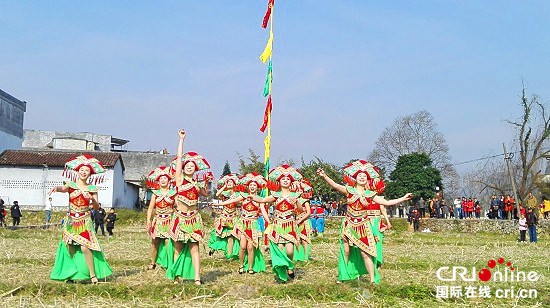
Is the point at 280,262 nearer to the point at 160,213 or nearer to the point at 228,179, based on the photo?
the point at 160,213

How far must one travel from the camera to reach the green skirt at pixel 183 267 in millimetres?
10938

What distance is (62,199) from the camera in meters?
43.5

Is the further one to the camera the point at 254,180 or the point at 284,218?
the point at 254,180

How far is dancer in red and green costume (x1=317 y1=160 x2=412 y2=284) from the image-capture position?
1069 centimetres

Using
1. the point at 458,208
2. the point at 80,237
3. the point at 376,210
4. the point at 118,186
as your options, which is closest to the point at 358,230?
the point at 376,210

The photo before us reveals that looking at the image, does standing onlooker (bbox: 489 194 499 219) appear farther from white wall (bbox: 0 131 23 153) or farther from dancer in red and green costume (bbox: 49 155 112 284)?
white wall (bbox: 0 131 23 153)

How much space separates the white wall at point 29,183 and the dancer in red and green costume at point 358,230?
33861 millimetres

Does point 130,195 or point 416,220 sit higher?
point 130,195

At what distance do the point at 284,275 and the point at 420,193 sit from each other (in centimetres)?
4270

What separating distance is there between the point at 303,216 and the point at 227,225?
3.77m

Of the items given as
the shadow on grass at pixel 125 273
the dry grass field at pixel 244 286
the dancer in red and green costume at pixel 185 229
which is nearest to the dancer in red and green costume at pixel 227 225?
the dry grass field at pixel 244 286

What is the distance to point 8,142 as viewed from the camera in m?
53.0

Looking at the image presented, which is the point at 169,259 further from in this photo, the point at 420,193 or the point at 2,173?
the point at 420,193

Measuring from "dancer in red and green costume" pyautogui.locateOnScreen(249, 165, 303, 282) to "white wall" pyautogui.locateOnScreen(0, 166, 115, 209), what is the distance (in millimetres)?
32720
